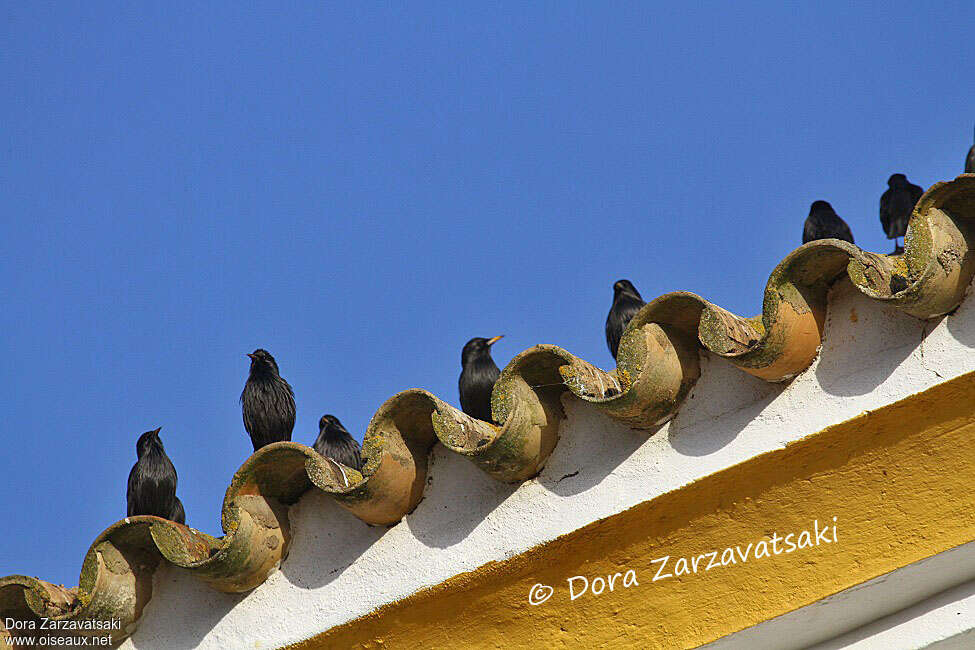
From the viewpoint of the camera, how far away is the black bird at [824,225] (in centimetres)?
760

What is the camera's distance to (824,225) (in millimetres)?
7656

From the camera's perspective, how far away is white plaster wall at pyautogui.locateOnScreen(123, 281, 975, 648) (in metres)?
3.39

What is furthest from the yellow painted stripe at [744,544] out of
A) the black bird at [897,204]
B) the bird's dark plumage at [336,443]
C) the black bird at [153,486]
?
the black bird at [897,204]

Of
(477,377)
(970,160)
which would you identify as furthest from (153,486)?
(970,160)

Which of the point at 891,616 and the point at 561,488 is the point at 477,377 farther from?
the point at 891,616

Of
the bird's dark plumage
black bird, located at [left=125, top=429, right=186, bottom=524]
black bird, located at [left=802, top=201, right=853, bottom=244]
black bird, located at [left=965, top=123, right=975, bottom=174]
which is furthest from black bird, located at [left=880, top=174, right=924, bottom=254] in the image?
black bird, located at [left=125, top=429, right=186, bottom=524]

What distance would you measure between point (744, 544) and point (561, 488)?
21.8 inches

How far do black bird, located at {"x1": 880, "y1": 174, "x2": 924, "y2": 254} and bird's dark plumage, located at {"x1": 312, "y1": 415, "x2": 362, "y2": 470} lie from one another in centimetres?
435

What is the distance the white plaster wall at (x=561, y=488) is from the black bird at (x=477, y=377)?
331 cm

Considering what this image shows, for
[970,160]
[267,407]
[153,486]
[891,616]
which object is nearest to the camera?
[891,616]

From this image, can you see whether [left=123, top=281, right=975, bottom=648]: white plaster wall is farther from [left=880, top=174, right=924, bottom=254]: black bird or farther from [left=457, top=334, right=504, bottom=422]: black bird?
[left=880, top=174, right=924, bottom=254]: black bird

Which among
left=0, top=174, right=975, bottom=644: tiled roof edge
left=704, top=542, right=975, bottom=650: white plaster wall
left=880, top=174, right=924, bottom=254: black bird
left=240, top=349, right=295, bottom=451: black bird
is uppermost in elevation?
left=880, top=174, right=924, bottom=254: black bird

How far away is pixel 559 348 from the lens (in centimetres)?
364

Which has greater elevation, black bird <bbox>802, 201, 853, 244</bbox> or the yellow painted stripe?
black bird <bbox>802, 201, 853, 244</bbox>
